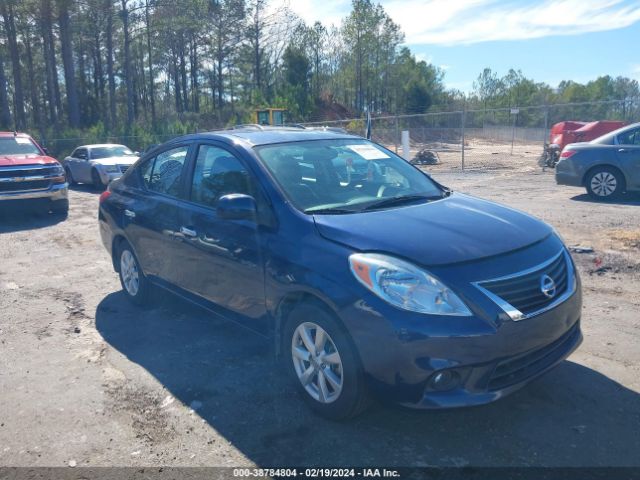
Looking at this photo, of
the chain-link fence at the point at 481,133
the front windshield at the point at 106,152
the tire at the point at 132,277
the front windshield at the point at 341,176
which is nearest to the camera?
the front windshield at the point at 341,176

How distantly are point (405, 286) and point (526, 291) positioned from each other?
27.7 inches

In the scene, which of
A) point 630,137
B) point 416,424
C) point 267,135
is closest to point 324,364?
point 416,424

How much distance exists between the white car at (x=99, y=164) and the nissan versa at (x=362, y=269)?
12690 mm

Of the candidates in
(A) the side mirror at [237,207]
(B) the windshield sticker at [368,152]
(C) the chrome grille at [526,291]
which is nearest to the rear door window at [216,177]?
(A) the side mirror at [237,207]

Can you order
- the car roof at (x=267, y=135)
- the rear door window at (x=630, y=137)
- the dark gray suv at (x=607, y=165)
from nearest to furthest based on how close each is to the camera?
the car roof at (x=267, y=135), the dark gray suv at (x=607, y=165), the rear door window at (x=630, y=137)

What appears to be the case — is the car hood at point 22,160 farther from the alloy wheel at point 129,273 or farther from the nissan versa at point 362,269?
the nissan versa at point 362,269

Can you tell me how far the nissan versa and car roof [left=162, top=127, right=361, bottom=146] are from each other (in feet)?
0.08

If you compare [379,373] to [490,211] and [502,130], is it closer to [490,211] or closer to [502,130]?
[490,211]

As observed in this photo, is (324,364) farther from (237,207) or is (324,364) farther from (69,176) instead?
(69,176)

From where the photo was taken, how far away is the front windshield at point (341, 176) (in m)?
4.02

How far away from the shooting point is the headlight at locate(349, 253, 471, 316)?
308 centimetres

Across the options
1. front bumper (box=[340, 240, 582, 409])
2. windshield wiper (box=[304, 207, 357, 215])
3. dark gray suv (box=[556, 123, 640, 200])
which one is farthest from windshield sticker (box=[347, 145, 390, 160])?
dark gray suv (box=[556, 123, 640, 200])

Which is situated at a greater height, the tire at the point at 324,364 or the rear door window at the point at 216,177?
the rear door window at the point at 216,177

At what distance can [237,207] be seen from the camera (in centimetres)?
386
